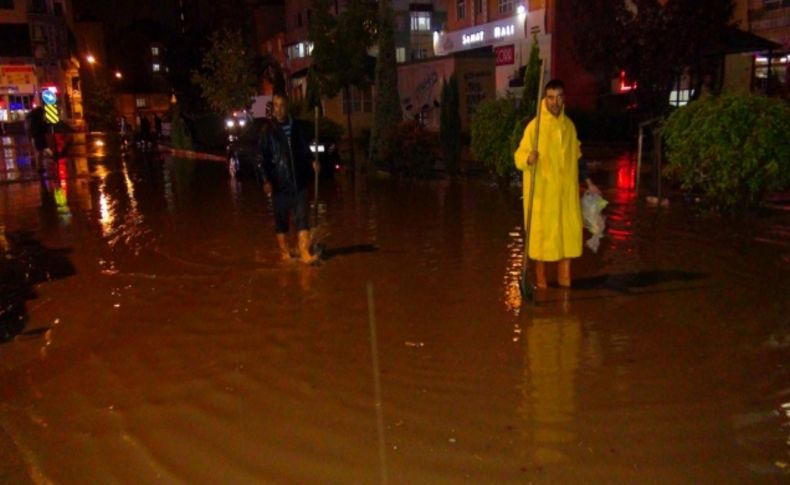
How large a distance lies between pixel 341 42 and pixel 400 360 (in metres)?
18.0

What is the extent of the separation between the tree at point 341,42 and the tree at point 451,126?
552cm

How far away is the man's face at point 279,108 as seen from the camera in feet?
25.3

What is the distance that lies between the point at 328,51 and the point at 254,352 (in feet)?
58.4

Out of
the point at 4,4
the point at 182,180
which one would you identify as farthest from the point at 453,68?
the point at 4,4

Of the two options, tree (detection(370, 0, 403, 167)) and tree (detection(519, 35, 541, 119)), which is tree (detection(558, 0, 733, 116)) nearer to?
tree (detection(519, 35, 541, 119))

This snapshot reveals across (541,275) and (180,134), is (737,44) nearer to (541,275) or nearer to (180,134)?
(541,275)

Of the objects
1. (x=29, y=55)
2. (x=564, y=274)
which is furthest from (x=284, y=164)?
(x=29, y=55)

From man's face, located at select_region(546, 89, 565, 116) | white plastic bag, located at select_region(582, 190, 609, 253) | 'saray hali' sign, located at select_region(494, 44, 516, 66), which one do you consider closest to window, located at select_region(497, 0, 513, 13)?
'saray hali' sign, located at select_region(494, 44, 516, 66)

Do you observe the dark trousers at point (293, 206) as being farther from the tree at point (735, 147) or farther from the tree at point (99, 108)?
the tree at point (99, 108)

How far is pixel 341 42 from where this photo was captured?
21719 mm

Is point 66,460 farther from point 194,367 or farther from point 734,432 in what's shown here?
point 734,432

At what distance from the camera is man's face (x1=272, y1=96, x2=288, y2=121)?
7719mm

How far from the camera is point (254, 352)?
5.39m

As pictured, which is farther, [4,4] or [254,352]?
[4,4]
